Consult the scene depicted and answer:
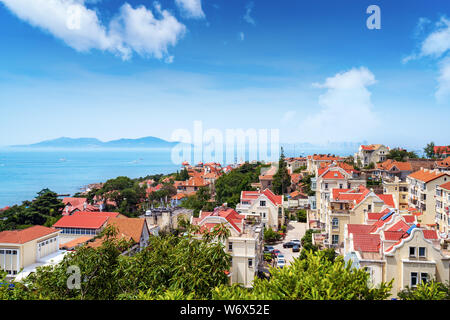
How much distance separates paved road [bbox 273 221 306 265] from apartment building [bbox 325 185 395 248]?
2.22 metres

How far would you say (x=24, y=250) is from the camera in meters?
10.6

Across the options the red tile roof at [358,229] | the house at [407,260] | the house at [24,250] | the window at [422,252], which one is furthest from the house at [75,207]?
the window at [422,252]

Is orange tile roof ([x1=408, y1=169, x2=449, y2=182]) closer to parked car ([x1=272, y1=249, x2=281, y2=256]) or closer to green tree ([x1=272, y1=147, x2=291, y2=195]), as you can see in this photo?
parked car ([x1=272, y1=249, x2=281, y2=256])

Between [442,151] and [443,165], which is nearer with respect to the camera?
[443,165]

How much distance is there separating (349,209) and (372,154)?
81.5 feet

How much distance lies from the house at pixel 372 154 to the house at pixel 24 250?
108 feet

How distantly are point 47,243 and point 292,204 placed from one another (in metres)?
18.5

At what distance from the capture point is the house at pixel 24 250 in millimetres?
10523

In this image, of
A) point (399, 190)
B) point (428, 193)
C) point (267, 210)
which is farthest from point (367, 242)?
point (399, 190)

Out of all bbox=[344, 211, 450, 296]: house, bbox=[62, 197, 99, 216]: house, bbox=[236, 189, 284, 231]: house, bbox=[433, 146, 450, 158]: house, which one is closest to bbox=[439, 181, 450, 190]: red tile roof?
bbox=[236, 189, 284, 231]: house

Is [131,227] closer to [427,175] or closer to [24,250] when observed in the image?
[24,250]

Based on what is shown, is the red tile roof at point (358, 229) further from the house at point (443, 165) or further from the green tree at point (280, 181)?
the house at point (443, 165)

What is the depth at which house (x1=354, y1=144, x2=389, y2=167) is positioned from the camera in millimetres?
34469
